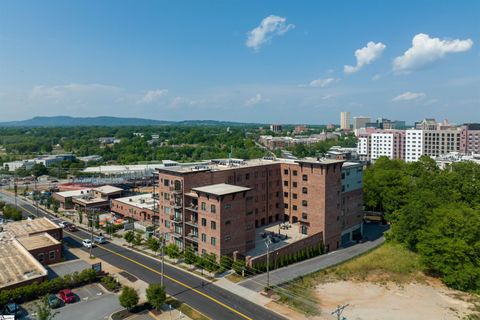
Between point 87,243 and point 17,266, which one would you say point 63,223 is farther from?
point 17,266

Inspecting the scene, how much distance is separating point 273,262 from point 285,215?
23105 mm

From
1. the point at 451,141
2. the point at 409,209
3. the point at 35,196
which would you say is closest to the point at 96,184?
the point at 35,196

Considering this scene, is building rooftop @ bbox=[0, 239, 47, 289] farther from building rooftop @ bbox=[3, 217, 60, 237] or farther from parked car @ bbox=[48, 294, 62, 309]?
building rooftop @ bbox=[3, 217, 60, 237]

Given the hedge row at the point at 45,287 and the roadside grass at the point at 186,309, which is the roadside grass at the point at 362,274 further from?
the hedge row at the point at 45,287

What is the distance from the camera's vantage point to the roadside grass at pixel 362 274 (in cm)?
4938

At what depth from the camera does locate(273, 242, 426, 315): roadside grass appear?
49375 millimetres

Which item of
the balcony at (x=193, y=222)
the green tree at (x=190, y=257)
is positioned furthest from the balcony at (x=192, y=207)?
the green tree at (x=190, y=257)

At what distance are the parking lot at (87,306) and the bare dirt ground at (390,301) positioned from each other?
22325 millimetres

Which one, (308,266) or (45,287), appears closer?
(45,287)

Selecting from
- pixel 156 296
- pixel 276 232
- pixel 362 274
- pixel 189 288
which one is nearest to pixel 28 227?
pixel 189 288

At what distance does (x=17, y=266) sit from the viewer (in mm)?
52938

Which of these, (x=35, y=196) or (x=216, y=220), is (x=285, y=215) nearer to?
(x=216, y=220)

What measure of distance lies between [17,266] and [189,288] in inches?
1046

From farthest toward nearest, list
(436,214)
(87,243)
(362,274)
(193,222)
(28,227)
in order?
1. (87,243)
2. (28,227)
3. (436,214)
4. (193,222)
5. (362,274)
